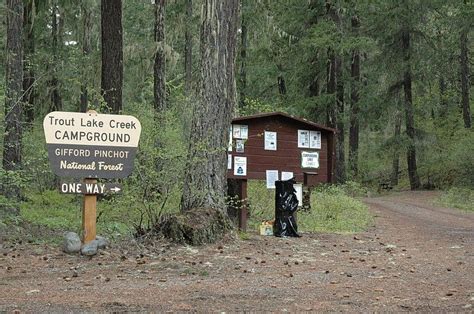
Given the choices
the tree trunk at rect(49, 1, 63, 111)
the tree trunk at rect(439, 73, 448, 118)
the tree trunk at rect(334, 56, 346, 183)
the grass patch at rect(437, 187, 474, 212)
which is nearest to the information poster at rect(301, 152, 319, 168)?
the grass patch at rect(437, 187, 474, 212)

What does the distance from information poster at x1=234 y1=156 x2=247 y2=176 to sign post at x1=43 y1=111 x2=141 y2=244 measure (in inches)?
83.8

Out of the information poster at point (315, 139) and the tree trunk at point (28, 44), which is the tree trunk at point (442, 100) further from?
the information poster at point (315, 139)

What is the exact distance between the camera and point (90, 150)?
827 centimetres

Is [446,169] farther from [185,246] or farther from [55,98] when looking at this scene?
[185,246]

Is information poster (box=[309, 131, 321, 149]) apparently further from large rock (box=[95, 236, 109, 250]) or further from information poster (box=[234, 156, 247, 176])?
large rock (box=[95, 236, 109, 250])

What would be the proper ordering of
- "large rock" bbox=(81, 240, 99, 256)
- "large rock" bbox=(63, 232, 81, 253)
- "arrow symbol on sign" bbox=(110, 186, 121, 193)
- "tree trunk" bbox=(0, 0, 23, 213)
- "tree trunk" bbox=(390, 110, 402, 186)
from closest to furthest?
1. "large rock" bbox=(81, 240, 99, 256)
2. "large rock" bbox=(63, 232, 81, 253)
3. "arrow symbol on sign" bbox=(110, 186, 121, 193)
4. "tree trunk" bbox=(0, 0, 23, 213)
5. "tree trunk" bbox=(390, 110, 402, 186)

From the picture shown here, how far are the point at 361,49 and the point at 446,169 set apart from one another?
853 cm

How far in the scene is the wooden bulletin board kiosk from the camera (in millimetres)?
10148

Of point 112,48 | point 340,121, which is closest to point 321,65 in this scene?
point 340,121

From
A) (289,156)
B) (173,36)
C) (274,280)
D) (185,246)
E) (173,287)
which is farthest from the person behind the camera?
(173,36)

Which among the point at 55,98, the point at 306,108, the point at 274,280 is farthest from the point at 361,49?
the point at 274,280

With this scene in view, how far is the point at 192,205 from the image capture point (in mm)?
8781

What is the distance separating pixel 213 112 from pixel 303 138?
2409 mm

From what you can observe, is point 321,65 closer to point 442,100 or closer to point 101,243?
point 442,100
